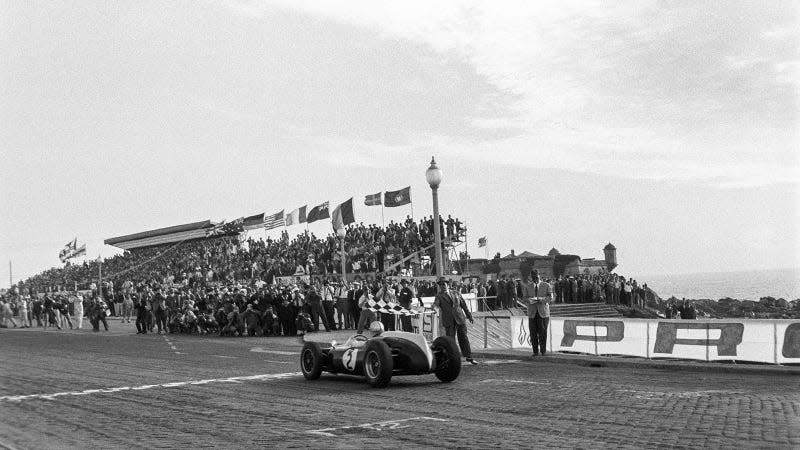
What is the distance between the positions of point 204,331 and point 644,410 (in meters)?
25.0

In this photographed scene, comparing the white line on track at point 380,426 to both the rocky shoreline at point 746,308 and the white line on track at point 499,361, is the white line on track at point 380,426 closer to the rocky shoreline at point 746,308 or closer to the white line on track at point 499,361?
the white line on track at point 499,361

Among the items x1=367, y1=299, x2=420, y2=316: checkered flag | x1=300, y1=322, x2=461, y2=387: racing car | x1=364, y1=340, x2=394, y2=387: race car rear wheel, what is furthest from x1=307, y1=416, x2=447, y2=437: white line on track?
x1=367, y1=299, x2=420, y2=316: checkered flag

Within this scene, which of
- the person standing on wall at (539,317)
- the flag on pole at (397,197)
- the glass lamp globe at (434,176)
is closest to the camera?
the person standing on wall at (539,317)

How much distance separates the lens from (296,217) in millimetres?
48656

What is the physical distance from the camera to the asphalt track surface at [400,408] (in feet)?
29.6

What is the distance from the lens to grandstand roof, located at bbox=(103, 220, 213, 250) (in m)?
61.2

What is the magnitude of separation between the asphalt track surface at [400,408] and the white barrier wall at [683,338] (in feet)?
3.31

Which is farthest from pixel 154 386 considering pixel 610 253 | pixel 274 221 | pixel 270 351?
pixel 610 253

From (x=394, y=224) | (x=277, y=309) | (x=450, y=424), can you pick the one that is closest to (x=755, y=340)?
(x=450, y=424)

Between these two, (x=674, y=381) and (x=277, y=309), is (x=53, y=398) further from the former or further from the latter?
(x=277, y=309)

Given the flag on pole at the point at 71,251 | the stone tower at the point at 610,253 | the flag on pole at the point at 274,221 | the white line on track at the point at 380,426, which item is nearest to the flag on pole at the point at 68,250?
the flag on pole at the point at 71,251

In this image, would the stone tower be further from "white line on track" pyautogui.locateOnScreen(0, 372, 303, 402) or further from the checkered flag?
"white line on track" pyautogui.locateOnScreen(0, 372, 303, 402)

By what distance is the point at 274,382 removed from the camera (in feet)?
49.3

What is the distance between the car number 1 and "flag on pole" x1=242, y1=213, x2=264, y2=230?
123 ft
